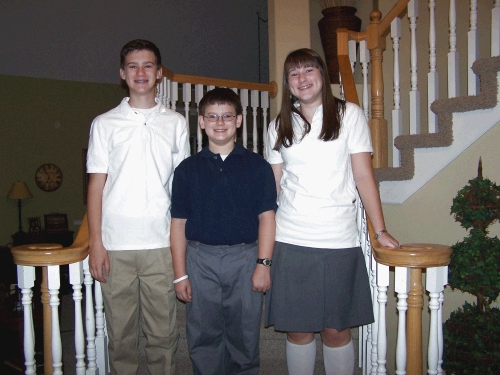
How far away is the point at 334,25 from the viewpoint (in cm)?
378

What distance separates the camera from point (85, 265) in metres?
1.79

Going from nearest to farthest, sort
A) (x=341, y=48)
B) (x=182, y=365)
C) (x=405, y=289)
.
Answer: (x=405, y=289), (x=182, y=365), (x=341, y=48)

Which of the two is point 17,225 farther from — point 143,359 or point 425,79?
point 425,79

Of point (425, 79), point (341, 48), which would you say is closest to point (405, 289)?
point (341, 48)

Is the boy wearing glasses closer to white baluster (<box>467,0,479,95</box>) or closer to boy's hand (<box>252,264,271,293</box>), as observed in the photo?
boy's hand (<box>252,264,271,293</box>)

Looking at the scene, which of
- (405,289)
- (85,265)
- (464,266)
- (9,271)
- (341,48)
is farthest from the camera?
(9,271)

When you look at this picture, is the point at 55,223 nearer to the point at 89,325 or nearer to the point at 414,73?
the point at 89,325

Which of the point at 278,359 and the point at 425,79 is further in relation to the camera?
the point at 425,79

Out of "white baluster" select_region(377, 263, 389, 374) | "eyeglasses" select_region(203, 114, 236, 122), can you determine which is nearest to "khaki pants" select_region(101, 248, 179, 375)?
"eyeglasses" select_region(203, 114, 236, 122)

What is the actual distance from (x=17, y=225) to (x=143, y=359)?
505 cm

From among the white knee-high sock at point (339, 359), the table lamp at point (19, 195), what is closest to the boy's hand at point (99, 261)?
the white knee-high sock at point (339, 359)

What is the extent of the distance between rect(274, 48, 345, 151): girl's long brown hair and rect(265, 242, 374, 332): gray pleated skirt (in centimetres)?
38

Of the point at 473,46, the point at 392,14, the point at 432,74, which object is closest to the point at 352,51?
the point at 392,14

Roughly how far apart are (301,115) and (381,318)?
77 cm
